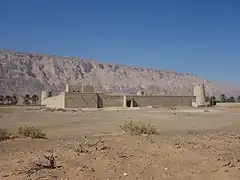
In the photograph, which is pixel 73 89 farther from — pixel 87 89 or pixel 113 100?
pixel 113 100

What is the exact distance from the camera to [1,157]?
8758 millimetres

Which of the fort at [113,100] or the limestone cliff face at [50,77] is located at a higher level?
the limestone cliff face at [50,77]

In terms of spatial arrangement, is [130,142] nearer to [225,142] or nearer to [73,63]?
[225,142]

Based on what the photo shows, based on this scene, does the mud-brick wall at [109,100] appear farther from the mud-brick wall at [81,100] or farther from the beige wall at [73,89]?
the beige wall at [73,89]

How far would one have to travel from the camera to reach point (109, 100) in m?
66.8

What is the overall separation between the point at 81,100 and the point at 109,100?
261 inches

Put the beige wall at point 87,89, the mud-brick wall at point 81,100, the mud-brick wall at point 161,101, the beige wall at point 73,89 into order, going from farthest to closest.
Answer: the beige wall at point 87,89
the beige wall at point 73,89
the mud-brick wall at point 161,101
the mud-brick wall at point 81,100

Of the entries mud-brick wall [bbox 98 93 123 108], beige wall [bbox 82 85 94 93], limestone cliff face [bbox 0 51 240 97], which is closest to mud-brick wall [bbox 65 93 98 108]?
mud-brick wall [bbox 98 93 123 108]

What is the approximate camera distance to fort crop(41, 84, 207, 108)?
61.5 metres

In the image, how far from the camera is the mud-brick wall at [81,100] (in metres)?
60.9

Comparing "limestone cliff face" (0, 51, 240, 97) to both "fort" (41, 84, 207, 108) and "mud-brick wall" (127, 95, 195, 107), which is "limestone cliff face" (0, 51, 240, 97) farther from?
"mud-brick wall" (127, 95, 195, 107)

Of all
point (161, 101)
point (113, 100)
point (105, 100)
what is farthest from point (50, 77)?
point (105, 100)

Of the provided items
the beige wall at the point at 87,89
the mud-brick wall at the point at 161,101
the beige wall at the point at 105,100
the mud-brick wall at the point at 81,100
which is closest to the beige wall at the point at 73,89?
the beige wall at the point at 87,89

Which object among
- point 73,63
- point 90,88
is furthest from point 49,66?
point 90,88
